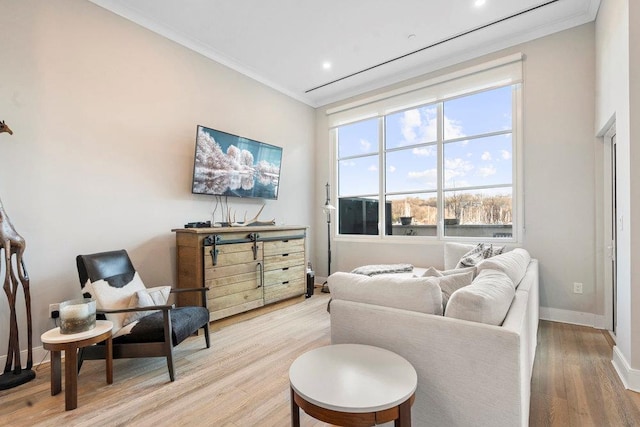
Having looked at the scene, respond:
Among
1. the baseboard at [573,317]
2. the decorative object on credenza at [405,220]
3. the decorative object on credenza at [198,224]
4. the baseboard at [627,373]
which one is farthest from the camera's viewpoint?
the decorative object on credenza at [405,220]

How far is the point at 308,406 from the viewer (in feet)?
3.92

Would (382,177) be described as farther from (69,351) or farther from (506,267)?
(69,351)

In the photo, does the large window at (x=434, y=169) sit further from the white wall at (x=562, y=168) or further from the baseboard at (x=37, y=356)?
the baseboard at (x=37, y=356)

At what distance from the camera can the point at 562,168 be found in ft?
10.9

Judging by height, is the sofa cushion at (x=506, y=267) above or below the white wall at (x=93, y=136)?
below

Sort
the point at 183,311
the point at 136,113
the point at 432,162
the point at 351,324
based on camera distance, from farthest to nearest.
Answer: the point at 432,162
the point at 136,113
the point at 183,311
the point at 351,324

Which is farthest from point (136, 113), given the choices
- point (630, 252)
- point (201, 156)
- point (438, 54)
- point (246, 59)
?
point (630, 252)

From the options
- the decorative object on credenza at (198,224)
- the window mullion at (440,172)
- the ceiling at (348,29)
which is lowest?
the decorative object on credenza at (198,224)

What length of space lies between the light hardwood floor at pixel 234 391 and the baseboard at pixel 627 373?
0.17ft

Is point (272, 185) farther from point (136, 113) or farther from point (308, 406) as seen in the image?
point (308, 406)

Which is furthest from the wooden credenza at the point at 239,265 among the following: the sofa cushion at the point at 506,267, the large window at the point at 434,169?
the sofa cushion at the point at 506,267

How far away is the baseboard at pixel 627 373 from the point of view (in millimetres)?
2018

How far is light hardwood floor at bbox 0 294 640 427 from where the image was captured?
179 cm

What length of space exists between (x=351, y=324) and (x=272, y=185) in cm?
304
